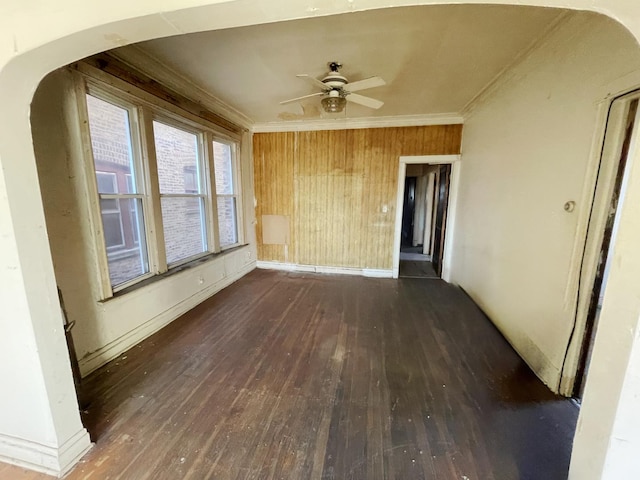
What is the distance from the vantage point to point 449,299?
145 inches

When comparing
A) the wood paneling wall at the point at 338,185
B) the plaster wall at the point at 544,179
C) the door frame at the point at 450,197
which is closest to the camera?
the plaster wall at the point at 544,179

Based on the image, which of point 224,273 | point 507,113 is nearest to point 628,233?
point 507,113

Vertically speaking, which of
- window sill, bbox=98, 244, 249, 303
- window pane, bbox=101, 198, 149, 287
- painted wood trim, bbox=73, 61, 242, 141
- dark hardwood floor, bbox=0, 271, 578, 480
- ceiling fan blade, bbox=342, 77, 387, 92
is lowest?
dark hardwood floor, bbox=0, 271, 578, 480

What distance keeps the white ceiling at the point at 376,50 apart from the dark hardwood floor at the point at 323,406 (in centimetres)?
262

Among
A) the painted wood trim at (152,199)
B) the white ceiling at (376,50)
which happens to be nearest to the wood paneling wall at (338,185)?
the white ceiling at (376,50)

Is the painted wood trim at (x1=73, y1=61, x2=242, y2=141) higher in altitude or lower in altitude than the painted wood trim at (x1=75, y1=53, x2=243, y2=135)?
lower

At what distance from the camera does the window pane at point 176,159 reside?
116 inches

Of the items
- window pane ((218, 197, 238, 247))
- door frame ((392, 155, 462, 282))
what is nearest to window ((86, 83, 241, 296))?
window pane ((218, 197, 238, 247))

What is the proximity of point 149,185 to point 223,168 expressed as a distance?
5.39ft

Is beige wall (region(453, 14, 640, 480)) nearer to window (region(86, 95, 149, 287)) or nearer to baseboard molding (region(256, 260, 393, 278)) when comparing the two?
baseboard molding (region(256, 260, 393, 278))

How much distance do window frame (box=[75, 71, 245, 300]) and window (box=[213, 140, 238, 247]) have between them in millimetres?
217

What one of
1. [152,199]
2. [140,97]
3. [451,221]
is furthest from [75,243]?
[451,221]

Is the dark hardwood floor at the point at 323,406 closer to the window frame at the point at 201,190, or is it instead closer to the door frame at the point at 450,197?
the window frame at the point at 201,190

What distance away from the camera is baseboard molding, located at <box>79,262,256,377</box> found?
2.10 metres
